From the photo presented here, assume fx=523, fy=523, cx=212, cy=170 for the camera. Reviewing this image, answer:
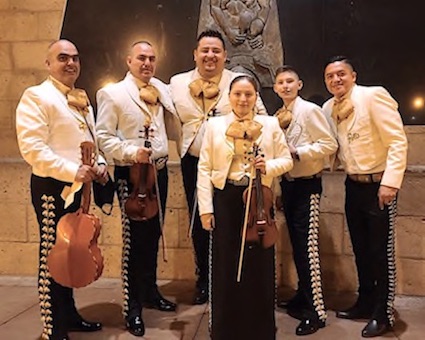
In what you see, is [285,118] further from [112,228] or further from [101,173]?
[112,228]

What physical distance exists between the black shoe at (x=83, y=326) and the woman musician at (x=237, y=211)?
0.73m

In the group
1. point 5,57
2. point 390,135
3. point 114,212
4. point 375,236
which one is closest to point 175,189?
point 114,212

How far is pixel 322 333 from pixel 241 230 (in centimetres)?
82

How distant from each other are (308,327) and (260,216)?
834mm

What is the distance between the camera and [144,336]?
8.63 ft

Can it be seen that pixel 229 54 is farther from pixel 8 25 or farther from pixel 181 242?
pixel 8 25

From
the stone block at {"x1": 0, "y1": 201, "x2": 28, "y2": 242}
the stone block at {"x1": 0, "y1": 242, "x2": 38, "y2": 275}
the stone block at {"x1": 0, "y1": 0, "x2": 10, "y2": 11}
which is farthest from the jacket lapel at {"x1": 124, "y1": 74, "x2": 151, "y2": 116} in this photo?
the stone block at {"x1": 0, "y1": 0, "x2": 10, "y2": 11}

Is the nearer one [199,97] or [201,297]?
[199,97]

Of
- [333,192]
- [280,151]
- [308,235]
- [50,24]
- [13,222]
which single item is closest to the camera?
[280,151]

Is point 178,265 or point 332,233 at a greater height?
point 332,233

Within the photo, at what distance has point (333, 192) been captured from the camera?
3.31 metres

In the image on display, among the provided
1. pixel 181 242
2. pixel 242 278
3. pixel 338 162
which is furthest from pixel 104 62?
pixel 242 278

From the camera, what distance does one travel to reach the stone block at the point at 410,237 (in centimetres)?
321

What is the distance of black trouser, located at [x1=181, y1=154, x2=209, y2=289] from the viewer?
2.89 meters
